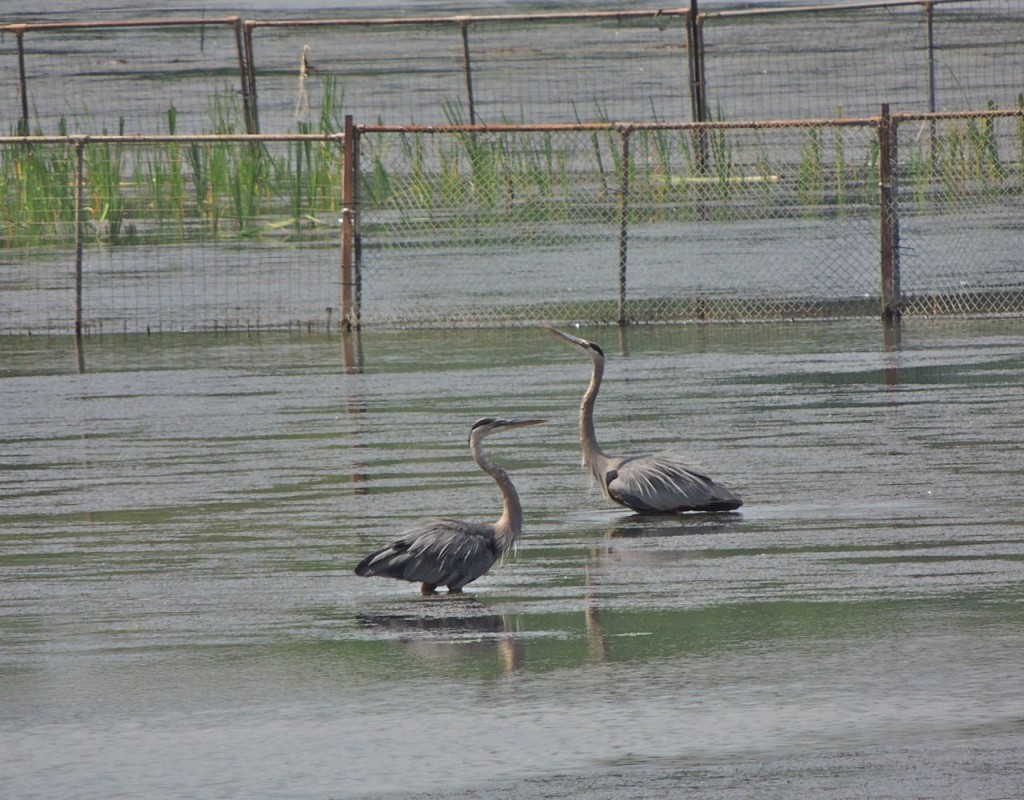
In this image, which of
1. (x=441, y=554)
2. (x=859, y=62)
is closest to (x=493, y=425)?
(x=441, y=554)

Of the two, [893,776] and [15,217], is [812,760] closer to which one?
[893,776]

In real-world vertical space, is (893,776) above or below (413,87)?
below

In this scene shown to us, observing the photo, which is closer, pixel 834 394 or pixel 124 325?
pixel 834 394

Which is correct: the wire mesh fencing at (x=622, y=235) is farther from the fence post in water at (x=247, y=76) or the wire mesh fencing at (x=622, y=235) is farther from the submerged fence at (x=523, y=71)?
the submerged fence at (x=523, y=71)

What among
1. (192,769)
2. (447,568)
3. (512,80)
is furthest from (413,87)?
(192,769)

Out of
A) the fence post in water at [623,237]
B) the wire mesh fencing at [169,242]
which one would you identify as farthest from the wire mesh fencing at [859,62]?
the fence post in water at [623,237]

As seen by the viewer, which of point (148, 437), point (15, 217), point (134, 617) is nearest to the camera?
Answer: point (134, 617)

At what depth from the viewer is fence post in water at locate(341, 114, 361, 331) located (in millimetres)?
20453

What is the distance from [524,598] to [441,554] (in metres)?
0.40

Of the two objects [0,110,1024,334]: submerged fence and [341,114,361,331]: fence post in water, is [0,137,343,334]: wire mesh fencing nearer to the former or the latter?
[0,110,1024,334]: submerged fence

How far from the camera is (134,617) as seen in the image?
30.9ft

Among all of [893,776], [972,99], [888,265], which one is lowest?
[893,776]

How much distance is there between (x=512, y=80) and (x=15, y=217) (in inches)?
568

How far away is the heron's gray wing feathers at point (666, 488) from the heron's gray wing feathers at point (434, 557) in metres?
1.89
